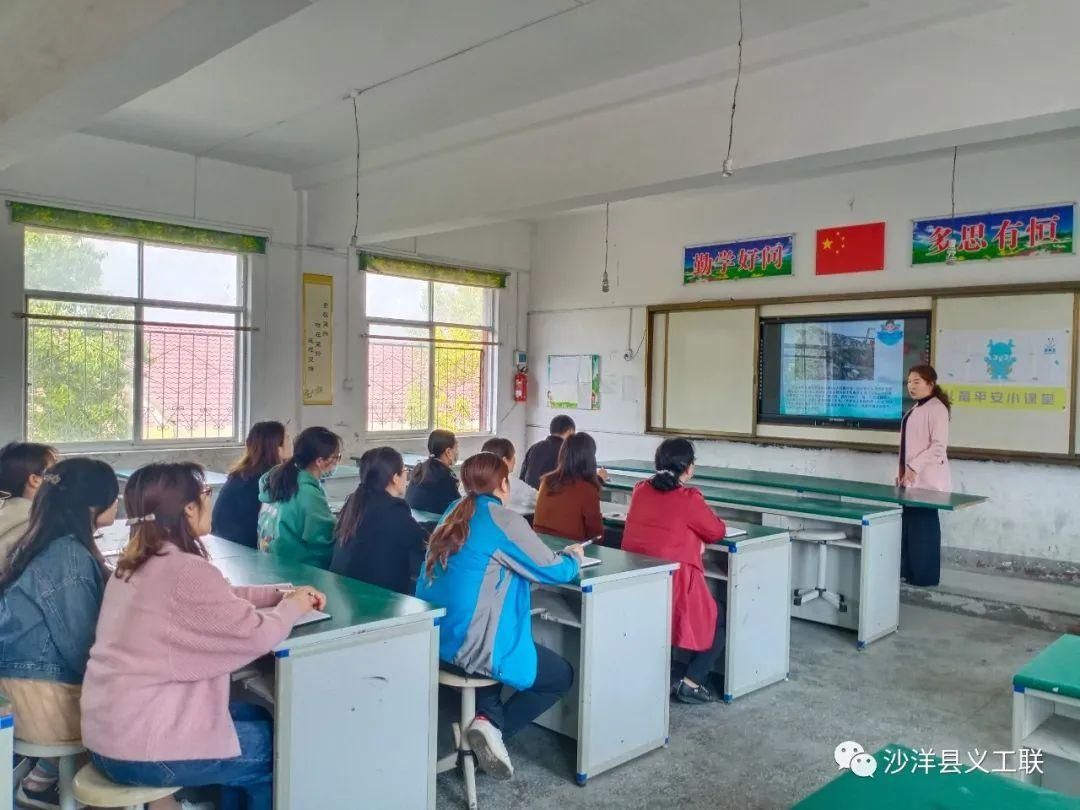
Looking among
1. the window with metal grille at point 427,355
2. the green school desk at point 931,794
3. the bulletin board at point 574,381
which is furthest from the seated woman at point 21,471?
the bulletin board at point 574,381

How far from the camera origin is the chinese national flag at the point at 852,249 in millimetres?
5828

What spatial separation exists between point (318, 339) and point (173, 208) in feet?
4.64

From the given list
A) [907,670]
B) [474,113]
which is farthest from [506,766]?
[474,113]

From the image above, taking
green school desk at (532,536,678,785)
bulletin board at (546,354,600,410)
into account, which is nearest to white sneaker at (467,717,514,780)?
green school desk at (532,536,678,785)

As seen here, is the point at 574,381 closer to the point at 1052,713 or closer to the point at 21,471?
the point at 21,471

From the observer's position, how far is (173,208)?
5.91 metres

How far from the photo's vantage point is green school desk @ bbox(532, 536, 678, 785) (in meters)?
2.76

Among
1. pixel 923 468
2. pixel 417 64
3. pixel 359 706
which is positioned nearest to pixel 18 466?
pixel 359 706

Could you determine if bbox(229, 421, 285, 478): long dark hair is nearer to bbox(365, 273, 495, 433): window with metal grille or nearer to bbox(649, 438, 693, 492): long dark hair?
bbox(649, 438, 693, 492): long dark hair

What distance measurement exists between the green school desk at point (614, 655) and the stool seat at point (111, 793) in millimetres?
1315

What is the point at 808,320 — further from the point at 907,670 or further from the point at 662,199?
the point at 907,670

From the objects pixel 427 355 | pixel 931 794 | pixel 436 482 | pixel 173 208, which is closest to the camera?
pixel 931 794

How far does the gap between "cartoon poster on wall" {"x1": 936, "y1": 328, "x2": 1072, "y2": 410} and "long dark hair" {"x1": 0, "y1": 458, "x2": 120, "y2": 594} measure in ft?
16.8

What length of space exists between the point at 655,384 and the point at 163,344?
3.94 metres
